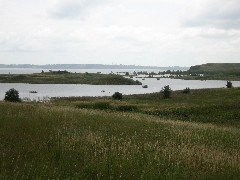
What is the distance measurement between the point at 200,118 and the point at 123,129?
26405mm

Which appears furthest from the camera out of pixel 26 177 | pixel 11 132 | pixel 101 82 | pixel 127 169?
pixel 101 82

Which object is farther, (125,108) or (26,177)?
(125,108)

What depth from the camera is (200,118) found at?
44844 millimetres

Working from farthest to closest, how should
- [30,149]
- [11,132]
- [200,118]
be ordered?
[200,118], [11,132], [30,149]

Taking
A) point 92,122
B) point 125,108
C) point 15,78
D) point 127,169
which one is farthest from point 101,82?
point 127,169

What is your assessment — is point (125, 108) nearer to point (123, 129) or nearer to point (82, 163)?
point (123, 129)

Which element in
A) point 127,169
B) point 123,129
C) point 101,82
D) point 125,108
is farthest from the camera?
point 101,82

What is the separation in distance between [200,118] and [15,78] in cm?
14753

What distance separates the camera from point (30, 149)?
1305 centimetres

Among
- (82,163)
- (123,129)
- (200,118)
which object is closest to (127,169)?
(82,163)

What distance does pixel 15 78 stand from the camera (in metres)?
177

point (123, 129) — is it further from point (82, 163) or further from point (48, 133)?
point (82, 163)

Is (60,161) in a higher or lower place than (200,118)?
higher

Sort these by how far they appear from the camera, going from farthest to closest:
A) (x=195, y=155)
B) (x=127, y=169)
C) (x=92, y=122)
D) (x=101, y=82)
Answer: (x=101, y=82) < (x=92, y=122) < (x=195, y=155) < (x=127, y=169)
